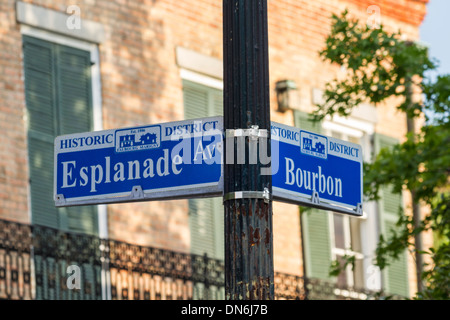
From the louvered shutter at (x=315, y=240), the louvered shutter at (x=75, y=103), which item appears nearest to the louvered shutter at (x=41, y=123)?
the louvered shutter at (x=75, y=103)

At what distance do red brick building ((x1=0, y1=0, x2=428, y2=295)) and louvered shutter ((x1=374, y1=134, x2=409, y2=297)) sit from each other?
0.02 m

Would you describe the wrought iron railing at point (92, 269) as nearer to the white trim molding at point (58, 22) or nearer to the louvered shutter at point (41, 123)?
the louvered shutter at point (41, 123)

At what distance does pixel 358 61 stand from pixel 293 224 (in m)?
3.87

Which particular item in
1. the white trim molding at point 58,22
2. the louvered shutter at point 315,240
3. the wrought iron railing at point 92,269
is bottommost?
the wrought iron railing at point 92,269

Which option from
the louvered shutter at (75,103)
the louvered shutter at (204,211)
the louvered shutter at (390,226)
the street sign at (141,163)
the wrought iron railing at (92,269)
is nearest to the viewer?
the street sign at (141,163)

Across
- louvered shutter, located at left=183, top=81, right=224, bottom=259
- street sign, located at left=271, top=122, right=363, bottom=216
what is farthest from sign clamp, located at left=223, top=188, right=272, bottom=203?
louvered shutter, located at left=183, top=81, right=224, bottom=259

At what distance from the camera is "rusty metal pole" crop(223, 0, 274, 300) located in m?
5.43

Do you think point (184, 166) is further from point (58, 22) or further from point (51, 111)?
point (58, 22)

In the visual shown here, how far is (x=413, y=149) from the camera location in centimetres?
1317

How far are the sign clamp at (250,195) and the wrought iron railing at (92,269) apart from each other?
691 cm

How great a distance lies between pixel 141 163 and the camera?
19.4ft

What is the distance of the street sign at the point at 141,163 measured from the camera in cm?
571

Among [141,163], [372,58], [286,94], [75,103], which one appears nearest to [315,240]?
[286,94]

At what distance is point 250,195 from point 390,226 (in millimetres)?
12446
